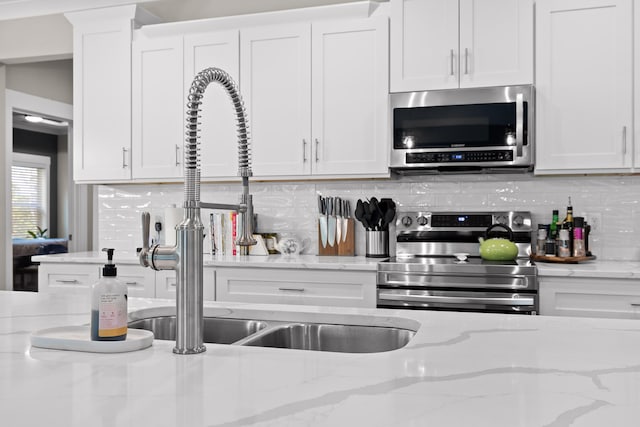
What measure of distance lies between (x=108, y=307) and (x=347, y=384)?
21.1 inches

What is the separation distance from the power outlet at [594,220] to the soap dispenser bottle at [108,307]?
293cm

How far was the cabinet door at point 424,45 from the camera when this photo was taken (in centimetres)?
323

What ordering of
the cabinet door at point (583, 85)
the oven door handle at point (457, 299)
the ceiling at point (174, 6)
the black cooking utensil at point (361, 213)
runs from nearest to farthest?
the oven door handle at point (457, 299)
the cabinet door at point (583, 85)
the black cooking utensil at point (361, 213)
the ceiling at point (174, 6)

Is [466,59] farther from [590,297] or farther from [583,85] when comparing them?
[590,297]

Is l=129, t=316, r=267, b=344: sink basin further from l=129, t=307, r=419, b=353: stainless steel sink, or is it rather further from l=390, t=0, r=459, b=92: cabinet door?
l=390, t=0, r=459, b=92: cabinet door

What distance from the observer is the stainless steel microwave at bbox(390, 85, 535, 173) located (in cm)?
312

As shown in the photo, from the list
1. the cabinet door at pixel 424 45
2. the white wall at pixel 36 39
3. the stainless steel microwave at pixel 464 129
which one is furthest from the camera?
the white wall at pixel 36 39

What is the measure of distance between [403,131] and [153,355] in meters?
2.40

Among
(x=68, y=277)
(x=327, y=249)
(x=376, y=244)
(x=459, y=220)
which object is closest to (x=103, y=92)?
(x=68, y=277)

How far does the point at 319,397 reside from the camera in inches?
35.1

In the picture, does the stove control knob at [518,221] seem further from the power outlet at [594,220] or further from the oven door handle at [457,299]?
the oven door handle at [457,299]

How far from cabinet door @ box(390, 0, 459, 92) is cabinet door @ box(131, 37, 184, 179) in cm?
140

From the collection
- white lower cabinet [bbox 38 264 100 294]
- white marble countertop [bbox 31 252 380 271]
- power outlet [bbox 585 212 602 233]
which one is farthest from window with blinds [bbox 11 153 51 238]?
power outlet [bbox 585 212 602 233]

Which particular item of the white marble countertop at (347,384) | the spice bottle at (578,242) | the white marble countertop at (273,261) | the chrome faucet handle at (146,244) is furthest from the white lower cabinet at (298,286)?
the chrome faucet handle at (146,244)
